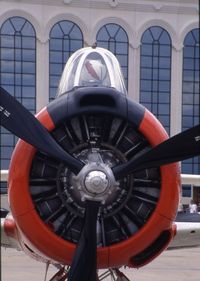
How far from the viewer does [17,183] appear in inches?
265

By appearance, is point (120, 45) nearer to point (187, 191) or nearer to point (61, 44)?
point (61, 44)

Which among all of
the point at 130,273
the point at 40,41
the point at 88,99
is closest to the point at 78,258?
the point at 88,99

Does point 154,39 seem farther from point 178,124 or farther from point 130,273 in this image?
point 130,273

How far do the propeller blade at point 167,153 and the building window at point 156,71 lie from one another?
4685 cm

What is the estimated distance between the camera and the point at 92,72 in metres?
7.78

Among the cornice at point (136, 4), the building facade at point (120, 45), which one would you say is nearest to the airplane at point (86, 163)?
the building facade at point (120, 45)

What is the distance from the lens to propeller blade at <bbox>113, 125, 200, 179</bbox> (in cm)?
655

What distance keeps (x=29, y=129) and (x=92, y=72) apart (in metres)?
1.47

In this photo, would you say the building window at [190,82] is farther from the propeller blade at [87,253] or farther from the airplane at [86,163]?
the propeller blade at [87,253]

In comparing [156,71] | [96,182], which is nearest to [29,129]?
[96,182]

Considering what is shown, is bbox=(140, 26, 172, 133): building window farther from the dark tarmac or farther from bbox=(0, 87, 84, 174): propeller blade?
bbox=(0, 87, 84, 174): propeller blade

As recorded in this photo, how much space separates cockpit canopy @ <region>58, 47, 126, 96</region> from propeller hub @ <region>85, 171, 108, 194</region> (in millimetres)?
1492

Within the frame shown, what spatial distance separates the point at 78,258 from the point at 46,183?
2.63 feet

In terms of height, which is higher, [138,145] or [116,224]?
[138,145]
